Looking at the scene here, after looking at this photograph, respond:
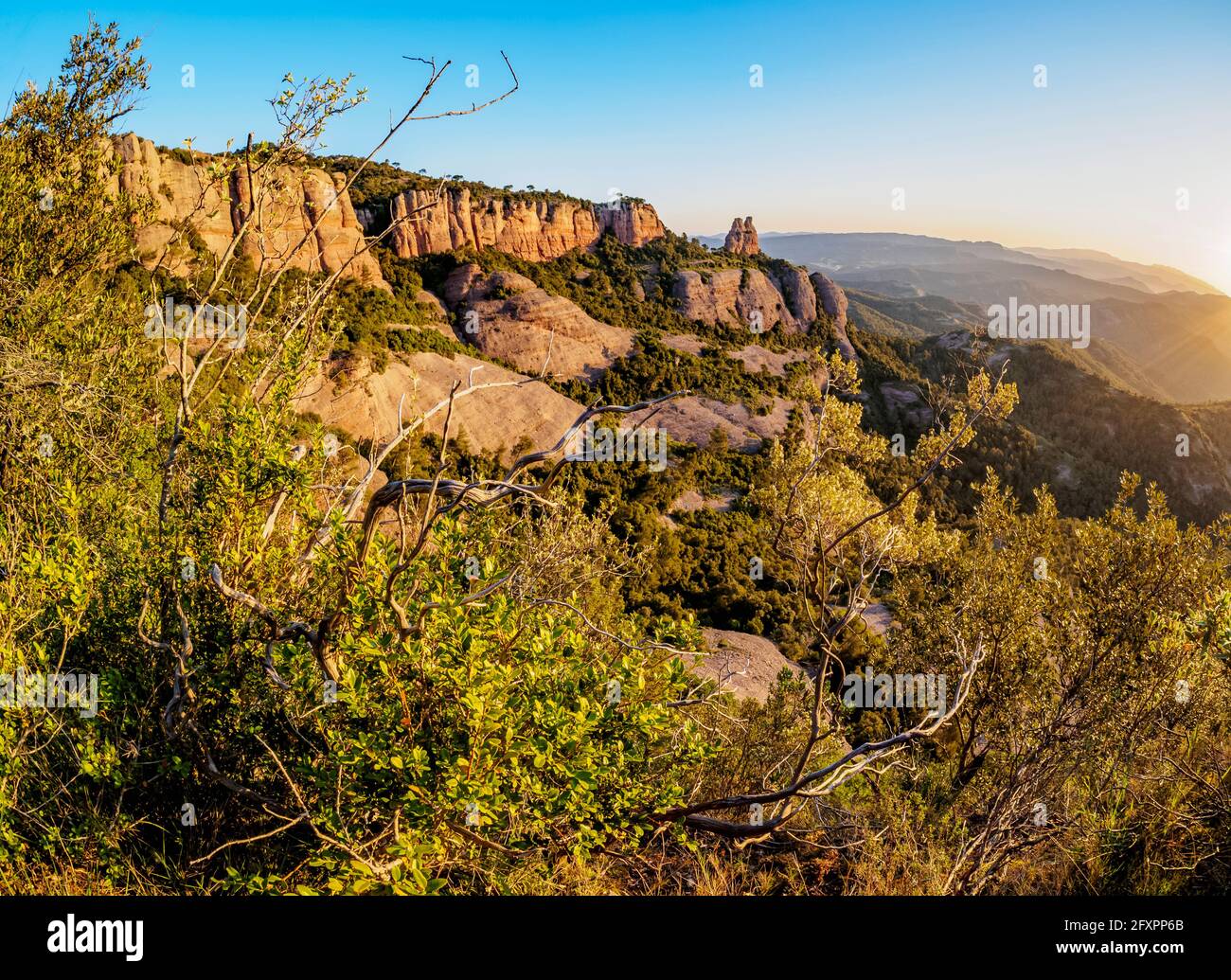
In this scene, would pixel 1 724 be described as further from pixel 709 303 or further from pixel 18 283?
pixel 709 303

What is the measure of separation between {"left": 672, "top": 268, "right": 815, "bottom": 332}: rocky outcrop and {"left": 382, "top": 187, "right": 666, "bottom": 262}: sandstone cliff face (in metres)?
12.6

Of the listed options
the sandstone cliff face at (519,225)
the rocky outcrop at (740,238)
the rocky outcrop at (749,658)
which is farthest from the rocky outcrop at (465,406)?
the rocky outcrop at (740,238)

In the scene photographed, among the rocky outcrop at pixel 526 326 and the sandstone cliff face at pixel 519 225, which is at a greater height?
the sandstone cliff face at pixel 519 225

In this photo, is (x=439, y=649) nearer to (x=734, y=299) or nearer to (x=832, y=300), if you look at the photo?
(x=734, y=299)

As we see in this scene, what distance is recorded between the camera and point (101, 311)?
937 centimetres

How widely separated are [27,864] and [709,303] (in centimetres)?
8025

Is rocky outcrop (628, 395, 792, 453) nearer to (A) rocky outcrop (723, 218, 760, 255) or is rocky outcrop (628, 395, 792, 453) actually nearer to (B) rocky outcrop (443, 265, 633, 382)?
(B) rocky outcrop (443, 265, 633, 382)

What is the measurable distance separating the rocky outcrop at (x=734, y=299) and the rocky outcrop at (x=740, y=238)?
442 inches

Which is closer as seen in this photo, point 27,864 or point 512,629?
point 512,629

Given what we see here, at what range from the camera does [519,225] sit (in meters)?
73.4

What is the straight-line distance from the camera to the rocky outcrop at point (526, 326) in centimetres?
5838

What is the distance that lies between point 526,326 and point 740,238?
50.3 m

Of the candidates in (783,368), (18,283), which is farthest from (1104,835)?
(783,368)

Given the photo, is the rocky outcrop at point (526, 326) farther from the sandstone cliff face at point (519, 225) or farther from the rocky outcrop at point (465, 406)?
the sandstone cliff face at point (519, 225)
